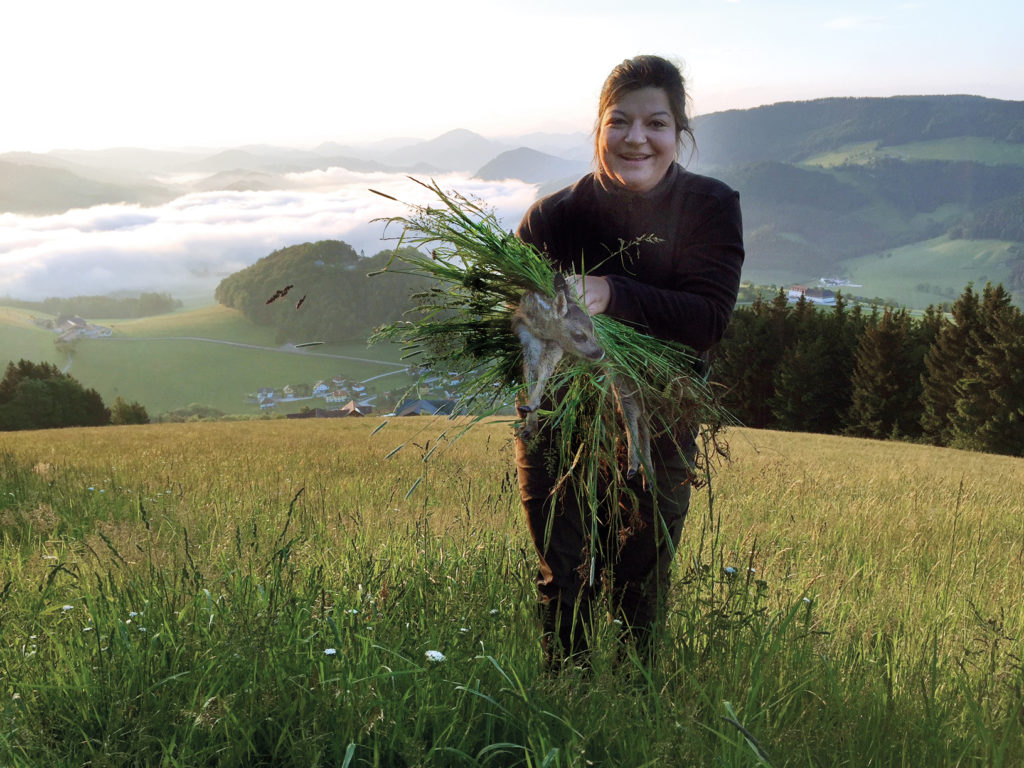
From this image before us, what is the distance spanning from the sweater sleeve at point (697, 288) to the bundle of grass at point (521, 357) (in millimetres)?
67

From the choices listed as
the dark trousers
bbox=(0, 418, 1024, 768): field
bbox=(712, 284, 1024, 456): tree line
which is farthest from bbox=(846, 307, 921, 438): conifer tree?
the dark trousers

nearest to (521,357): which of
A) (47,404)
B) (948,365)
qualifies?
(948,365)

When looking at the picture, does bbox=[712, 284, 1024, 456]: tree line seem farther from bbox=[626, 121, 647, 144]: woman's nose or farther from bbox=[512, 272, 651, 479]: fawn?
bbox=[512, 272, 651, 479]: fawn

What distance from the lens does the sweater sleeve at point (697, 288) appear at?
2.38m

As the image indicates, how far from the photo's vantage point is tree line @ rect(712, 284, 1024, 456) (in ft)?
129

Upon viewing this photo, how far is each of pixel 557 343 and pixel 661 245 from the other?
69 centimetres

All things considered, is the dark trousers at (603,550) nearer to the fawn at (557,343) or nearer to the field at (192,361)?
the fawn at (557,343)

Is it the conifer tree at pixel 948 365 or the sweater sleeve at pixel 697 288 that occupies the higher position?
the sweater sleeve at pixel 697 288

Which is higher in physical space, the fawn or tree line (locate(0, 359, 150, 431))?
the fawn

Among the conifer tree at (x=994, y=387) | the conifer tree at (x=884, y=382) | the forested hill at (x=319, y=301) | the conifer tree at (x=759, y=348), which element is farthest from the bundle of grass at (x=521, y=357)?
the forested hill at (x=319, y=301)

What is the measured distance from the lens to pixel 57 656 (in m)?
2.44

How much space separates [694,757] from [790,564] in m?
2.64

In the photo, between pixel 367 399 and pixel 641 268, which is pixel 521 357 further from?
pixel 367 399

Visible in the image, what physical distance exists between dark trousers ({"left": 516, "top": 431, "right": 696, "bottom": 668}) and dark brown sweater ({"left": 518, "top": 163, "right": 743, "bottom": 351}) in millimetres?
498
